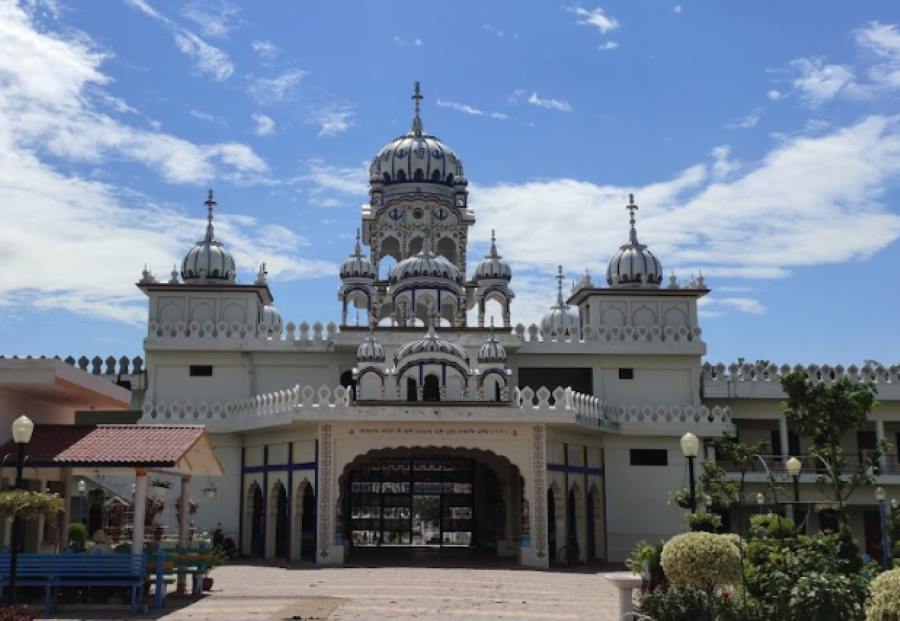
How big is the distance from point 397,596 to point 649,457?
1867 centimetres

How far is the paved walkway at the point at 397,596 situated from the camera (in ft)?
59.4

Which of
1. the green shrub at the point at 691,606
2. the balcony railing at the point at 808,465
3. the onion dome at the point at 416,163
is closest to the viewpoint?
the green shrub at the point at 691,606

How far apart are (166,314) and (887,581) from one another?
32.3 m

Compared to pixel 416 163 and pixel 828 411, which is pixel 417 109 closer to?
pixel 416 163

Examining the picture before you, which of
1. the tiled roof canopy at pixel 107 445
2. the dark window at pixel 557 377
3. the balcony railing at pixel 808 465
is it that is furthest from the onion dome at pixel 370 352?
the balcony railing at pixel 808 465

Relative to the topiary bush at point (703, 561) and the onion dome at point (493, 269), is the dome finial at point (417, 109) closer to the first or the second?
the onion dome at point (493, 269)

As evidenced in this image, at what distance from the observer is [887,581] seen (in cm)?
1102

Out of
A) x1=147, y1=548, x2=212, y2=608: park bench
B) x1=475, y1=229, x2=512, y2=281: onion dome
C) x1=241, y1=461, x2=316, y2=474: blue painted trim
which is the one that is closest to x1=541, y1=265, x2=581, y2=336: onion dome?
x1=475, y1=229, x2=512, y2=281: onion dome

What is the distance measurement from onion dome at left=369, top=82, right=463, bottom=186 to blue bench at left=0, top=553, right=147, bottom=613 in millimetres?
29492

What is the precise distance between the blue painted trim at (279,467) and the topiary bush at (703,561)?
1849 cm

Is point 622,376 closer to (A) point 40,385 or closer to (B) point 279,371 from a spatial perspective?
(B) point 279,371

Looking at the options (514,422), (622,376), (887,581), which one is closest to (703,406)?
(622,376)

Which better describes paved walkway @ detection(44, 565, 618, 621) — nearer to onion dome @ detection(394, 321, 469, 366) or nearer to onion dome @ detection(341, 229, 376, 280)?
onion dome @ detection(394, 321, 469, 366)

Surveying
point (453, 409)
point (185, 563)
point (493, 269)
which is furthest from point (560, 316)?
point (185, 563)
